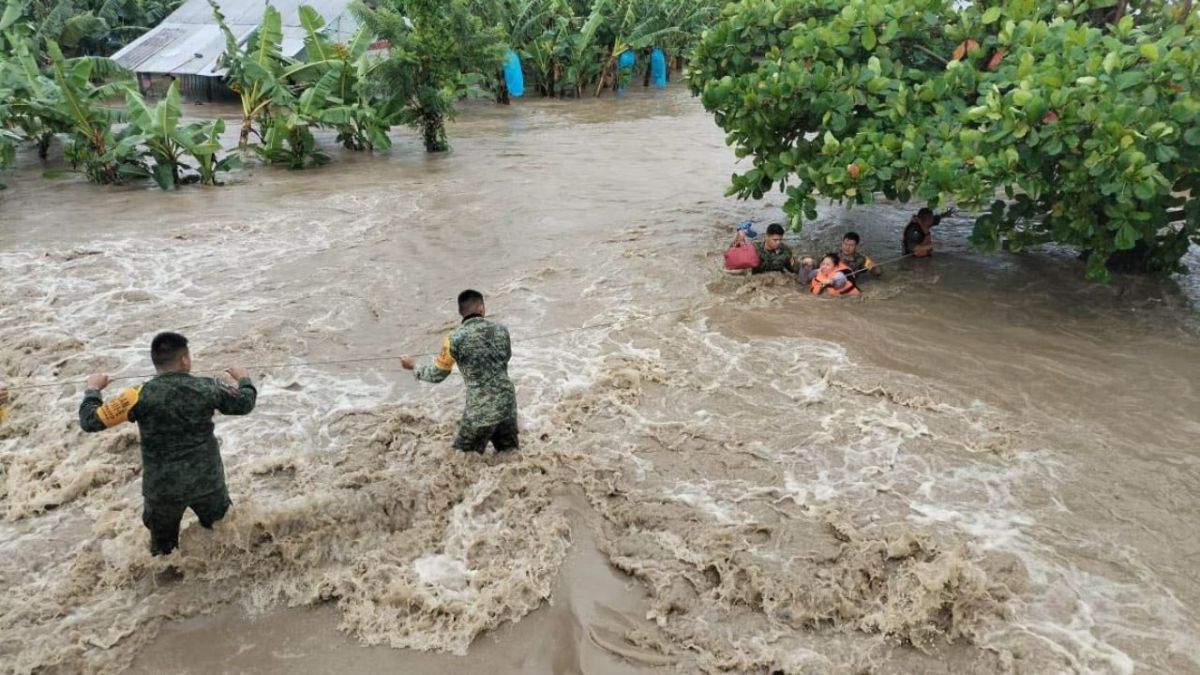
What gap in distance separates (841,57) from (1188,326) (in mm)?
4051

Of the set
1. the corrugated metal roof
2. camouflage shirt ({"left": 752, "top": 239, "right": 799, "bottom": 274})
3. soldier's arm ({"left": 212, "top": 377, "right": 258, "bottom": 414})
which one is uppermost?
the corrugated metal roof

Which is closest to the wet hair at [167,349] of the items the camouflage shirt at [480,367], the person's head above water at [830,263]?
the camouflage shirt at [480,367]

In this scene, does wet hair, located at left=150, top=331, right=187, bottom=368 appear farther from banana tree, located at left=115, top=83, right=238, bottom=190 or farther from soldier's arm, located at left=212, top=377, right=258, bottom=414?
banana tree, located at left=115, top=83, right=238, bottom=190

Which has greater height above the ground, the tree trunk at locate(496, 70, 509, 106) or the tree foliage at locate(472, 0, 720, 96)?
the tree foliage at locate(472, 0, 720, 96)

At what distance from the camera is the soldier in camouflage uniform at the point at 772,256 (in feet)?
28.7

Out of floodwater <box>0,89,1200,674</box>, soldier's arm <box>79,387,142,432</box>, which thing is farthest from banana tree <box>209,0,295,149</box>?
soldier's arm <box>79,387,142,432</box>

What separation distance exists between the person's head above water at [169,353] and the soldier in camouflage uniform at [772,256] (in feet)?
20.2

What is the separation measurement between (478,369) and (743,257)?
452 cm

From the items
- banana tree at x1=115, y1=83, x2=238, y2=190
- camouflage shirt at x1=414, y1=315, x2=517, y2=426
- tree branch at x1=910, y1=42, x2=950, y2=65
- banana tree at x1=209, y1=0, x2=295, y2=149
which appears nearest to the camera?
camouflage shirt at x1=414, y1=315, x2=517, y2=426

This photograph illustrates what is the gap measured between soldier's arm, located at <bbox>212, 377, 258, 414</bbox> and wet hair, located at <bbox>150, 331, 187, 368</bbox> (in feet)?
0.74

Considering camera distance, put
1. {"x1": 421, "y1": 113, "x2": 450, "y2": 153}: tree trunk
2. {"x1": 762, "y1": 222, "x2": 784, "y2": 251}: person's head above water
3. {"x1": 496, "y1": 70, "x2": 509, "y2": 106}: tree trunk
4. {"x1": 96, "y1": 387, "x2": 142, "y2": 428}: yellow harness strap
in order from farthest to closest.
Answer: {"x1": 496, "y1": 70, "x2": 509, "y2": 106}: tree trunk < {"x1": 421, "y1": 113, "x2": 450, "y2": 153}: tree trunk < {"x1": 762, "y1": 222, "x2": 784, "y2": 251}: person's head above water < {"x1": 96, "y1": 387, "x2": 142, "y2": 428}: yellow harness strap

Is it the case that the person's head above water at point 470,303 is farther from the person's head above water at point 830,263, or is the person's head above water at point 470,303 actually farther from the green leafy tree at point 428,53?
the green leafy tree at point 428,53

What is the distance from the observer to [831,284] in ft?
27.3

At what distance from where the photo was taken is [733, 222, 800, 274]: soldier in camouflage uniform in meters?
8.75
